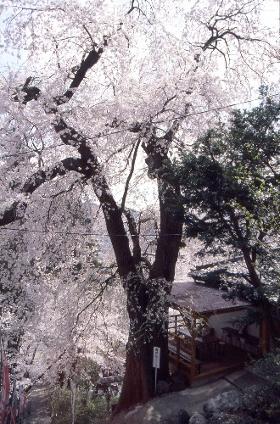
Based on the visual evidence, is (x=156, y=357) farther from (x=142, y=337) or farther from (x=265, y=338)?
(x=265, y=338)

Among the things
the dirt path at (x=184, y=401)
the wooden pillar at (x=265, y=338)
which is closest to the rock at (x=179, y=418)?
the dirt path at (x=184, y=401)

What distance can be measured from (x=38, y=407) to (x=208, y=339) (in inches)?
348

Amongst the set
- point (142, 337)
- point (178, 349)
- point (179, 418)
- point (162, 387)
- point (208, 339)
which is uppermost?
point (208, 339)

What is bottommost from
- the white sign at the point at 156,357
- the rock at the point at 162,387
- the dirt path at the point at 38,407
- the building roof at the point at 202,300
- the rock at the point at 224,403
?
the dirt path at the point at 38,407

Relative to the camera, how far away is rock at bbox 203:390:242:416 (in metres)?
8.20

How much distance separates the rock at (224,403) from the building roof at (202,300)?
7.57 feet

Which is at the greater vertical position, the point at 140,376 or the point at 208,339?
the point at 208,339

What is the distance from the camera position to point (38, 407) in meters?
16.7

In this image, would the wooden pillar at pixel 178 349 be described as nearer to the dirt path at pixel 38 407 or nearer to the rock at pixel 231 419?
the rock at pixel 231 419

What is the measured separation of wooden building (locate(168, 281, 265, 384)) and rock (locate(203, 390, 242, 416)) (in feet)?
6.59

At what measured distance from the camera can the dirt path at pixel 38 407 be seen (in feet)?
49.5

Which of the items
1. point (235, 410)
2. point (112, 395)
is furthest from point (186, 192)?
point (112, 395)

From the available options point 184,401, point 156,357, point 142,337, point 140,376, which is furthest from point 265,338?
point 140,376

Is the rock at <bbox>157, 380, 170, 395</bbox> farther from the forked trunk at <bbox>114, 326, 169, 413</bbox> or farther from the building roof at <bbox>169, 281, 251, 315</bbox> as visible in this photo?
the building roof at <bbox>169, 281, 251, 315</bbox>
